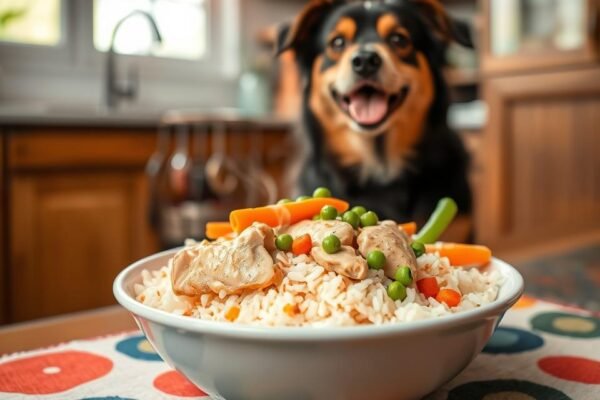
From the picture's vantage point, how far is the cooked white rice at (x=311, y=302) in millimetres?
456

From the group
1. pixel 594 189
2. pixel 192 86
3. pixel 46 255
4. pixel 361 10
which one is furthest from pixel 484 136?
pixel 46 255

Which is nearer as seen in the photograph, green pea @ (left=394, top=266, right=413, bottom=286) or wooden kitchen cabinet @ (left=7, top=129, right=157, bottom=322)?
green pea @ (left=394, top=266, right=413, bottom=286)

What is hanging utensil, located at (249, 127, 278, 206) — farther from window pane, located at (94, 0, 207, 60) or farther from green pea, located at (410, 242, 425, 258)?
green pea, located at (410, 242, 425, 258)

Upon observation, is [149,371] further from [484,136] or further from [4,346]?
[484,136]

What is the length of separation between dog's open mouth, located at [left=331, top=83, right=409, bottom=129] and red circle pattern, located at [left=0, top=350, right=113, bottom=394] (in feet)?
3.47

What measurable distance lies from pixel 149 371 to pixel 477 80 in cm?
335

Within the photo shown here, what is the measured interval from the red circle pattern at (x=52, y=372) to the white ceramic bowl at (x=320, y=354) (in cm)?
16

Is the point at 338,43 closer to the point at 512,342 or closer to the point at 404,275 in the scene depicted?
the point at 512,342

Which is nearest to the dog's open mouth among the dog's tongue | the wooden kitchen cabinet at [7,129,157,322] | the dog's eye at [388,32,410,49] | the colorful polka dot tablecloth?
the dog's tongue

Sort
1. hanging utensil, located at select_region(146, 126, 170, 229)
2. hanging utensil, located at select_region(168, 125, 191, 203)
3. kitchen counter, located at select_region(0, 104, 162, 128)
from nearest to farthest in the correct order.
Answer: kitchen counter, located at select_region(0, 104, 162, 128) < hanging utensil, located at select_region(146, 126, 170, 229) < hanging utensil, located at select_region(168, 125, 191, 203)

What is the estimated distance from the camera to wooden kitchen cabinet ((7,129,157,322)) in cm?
227

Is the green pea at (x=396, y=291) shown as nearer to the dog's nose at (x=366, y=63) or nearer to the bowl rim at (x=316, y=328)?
the bowl rim at (x=316, y=328)

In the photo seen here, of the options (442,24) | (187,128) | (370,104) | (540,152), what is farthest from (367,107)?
(540,152)

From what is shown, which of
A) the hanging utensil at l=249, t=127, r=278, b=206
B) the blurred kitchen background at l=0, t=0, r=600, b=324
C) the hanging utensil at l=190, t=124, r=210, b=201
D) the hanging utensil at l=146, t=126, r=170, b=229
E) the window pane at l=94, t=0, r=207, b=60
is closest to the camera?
the blurred kitchen background at l=0, t=0, r=600, b=324
